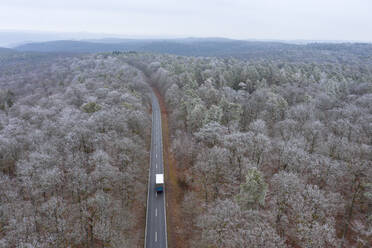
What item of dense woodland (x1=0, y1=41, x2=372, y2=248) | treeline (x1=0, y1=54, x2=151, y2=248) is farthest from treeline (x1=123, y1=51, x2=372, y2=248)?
treeline (x1=0, y1=54, x2=151, y2=248)

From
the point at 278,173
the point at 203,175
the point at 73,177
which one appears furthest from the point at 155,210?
the point at 278,173

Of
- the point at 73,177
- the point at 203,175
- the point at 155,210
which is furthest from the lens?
the point at 155,210

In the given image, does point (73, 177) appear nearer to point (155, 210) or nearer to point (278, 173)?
point (155, 210)

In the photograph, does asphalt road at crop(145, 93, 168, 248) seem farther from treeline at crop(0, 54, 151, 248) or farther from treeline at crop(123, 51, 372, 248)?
treeline at crop(123, 51, 372, 248)

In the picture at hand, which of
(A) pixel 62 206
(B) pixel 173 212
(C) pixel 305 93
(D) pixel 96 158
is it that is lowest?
(B) pixel 173 212

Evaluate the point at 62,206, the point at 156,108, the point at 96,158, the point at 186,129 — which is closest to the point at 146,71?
the point at 156,108

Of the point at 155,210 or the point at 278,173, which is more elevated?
the point at 278,173

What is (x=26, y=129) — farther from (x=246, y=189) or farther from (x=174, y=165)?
(x=246, y=189)
